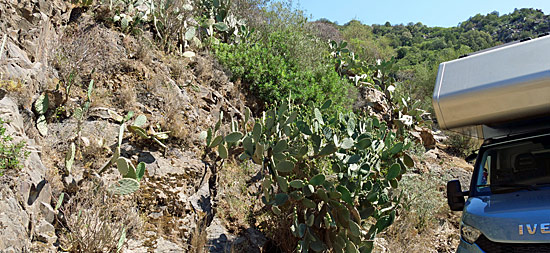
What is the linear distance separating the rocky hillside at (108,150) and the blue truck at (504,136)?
2.88 meters

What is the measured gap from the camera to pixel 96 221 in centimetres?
441

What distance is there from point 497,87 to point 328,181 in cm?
235

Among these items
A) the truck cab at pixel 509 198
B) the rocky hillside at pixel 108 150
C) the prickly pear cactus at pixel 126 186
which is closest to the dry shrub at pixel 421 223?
the rocky hillside at pixel 108 150

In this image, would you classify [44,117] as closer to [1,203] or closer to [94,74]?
[94,74]

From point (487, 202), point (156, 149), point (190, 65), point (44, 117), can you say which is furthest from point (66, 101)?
point (487, 202)

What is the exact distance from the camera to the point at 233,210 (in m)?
6.66

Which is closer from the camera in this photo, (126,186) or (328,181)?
(126,186)

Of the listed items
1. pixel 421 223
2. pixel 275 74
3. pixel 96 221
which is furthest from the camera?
pixel 275 74

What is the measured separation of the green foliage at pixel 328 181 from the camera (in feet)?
17.4

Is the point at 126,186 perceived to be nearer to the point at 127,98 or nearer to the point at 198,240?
the point at 198,240

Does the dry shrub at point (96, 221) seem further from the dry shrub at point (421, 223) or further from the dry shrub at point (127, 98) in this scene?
the dry shrub at point (421, 223)

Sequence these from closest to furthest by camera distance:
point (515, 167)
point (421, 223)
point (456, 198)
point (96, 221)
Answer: point (96, 221) → point (515, 167) → point (456, 198) → point (421, 223)

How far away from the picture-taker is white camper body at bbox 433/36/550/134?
156 inches

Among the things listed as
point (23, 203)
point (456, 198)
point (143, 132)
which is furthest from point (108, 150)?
point (456, 198)
